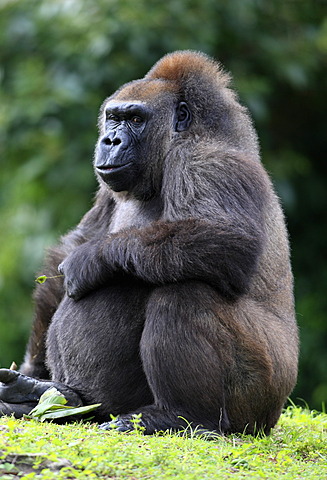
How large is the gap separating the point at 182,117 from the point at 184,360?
66.5 inches

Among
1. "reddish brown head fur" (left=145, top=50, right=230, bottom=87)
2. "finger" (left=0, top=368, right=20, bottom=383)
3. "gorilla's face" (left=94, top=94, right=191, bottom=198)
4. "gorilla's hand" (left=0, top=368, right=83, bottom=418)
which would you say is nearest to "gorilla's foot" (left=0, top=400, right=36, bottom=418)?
"gorilla's hand" (left=0, top=368, right=83, bottom=418)

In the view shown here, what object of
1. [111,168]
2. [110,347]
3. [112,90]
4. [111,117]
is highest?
[112,90]

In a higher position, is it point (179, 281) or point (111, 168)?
point (111, 168)

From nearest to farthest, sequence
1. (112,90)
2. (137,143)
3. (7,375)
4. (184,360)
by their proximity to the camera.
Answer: (184,360)
(7,375)
(137,143)
(112,90)

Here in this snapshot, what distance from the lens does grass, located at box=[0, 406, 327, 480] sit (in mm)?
3783

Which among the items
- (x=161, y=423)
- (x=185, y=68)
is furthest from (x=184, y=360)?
(x=185, y=68)

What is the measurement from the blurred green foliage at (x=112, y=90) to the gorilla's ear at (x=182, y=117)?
11.3ft

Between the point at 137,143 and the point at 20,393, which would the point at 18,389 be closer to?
the point at 20,393

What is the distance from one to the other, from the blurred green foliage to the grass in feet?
16.5

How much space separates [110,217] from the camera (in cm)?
616

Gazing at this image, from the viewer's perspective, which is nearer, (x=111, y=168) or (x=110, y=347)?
(x=110, y=347)

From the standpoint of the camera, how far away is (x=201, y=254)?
4.88 metres

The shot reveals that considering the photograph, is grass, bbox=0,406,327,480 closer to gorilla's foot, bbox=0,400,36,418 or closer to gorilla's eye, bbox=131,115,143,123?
gorilla's foot, bbox=0,400,36,418

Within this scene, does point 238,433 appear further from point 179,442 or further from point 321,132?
point 321,132
